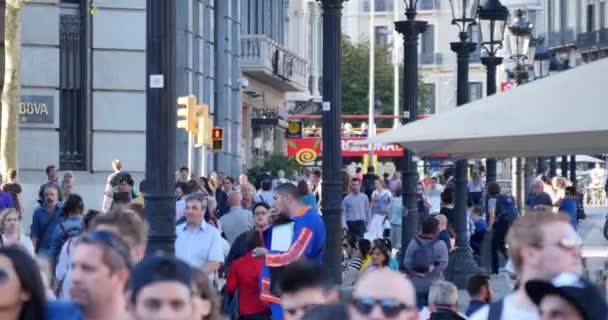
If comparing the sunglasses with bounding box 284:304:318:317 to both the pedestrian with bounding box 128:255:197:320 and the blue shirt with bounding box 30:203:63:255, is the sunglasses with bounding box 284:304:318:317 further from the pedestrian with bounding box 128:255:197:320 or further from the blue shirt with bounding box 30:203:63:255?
the blue shirt with bounding box 30:203:63:255

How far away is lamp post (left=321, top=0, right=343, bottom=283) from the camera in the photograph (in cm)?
1752

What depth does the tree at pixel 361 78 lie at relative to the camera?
3403 inches

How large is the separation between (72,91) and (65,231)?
14102mm

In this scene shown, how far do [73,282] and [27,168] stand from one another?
873 inches

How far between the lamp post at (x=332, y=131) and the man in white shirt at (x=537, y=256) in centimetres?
1004

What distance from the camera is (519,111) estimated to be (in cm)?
1180

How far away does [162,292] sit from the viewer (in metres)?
6.12

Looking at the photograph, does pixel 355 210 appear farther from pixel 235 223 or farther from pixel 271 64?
pixel 271 64

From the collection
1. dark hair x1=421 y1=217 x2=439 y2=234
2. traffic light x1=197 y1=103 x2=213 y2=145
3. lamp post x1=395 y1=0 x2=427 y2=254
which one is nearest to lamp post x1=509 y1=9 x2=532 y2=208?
lamp post x1=395 y1=0 x2=427 y2=254

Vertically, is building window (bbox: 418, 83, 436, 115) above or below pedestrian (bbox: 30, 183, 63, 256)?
above

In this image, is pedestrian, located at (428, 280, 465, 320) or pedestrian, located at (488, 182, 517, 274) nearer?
pedestrian, located at (428, 280, 465, 320)

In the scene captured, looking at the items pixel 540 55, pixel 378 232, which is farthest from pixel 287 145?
pixel 378 232

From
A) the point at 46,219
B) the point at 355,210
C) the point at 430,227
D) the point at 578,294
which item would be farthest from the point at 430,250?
the point at 355,210

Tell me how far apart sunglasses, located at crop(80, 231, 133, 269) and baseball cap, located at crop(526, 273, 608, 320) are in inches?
63.7
